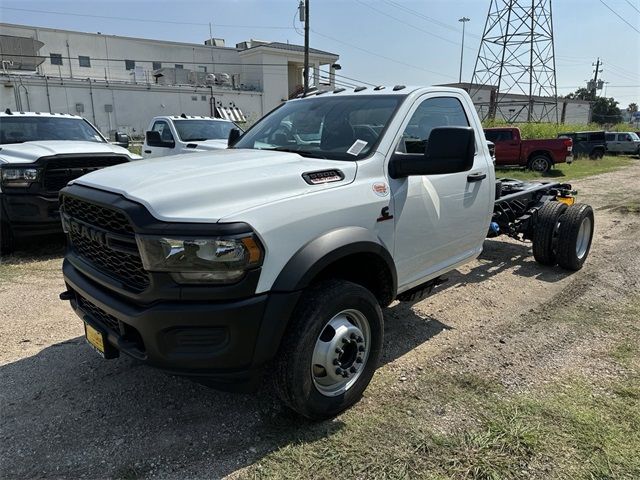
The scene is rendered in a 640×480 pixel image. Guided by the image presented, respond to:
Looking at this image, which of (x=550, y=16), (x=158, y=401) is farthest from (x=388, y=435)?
(x=550, y=16)

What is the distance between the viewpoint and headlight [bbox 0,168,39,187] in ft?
19.8

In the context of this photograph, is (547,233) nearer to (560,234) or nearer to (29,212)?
(560,234)

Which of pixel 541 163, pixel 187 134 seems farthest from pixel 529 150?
pixel 187 134

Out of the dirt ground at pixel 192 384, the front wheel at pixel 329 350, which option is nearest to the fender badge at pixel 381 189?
the front wheel at pixel 329 350

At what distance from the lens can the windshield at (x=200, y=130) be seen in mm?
10406

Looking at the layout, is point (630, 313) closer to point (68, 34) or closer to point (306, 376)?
point (306, 376)

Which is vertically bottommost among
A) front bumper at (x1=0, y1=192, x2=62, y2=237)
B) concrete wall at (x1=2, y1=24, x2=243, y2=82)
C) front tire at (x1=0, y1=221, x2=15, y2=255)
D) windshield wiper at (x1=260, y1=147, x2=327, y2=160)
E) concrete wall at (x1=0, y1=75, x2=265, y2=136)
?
front tire at (x1=0, y1=221, x2=15, y2=255)

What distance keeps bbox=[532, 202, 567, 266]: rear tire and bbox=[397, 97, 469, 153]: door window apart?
7.79 feet

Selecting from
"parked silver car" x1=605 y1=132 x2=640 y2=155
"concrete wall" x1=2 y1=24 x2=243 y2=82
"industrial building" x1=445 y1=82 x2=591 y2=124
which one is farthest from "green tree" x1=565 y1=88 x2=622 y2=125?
"concrete wall" x1=2 y1=24 x2=243 y2=82

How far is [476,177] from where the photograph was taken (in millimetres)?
3941

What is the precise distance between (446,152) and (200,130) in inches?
345

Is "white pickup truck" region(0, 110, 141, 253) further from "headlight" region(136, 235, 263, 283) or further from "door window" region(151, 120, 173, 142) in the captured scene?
"headlight" region(136, 235, 263, 283)

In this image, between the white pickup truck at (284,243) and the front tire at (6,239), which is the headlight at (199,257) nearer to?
the white pickup truck at (284,243)

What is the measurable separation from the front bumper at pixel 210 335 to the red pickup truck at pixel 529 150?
18.1m
